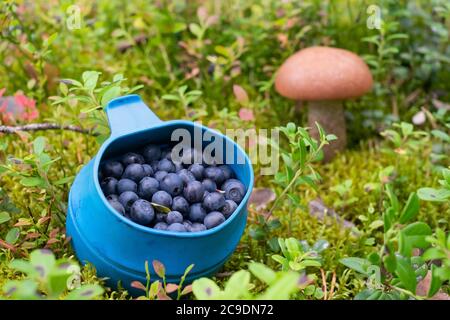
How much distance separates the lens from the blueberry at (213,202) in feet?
4.32

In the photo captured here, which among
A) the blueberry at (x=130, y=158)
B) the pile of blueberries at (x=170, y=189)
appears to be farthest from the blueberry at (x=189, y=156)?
the blueberry at (x=130, y=158)

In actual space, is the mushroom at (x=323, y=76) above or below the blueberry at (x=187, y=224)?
above

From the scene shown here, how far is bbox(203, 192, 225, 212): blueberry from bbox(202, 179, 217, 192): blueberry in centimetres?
4

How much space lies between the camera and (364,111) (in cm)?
223

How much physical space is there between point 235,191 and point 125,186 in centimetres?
25

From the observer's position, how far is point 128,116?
143cm

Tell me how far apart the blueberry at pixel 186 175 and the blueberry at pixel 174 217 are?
0.33 ft

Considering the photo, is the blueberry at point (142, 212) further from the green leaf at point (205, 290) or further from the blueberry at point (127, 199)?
the green leaf at point (205, 290)

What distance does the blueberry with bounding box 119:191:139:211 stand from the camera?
4.26 feet

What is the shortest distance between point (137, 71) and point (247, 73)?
0.44 meters

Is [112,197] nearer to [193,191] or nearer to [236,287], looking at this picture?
[193,191]

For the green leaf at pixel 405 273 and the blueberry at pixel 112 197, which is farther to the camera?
the blueberry at pixel 112 197

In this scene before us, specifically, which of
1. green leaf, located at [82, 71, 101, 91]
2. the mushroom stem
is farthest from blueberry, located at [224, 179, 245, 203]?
the mushroom stem
